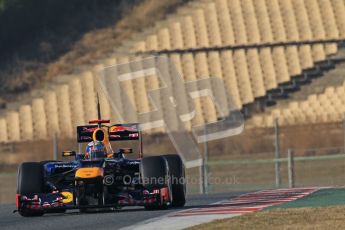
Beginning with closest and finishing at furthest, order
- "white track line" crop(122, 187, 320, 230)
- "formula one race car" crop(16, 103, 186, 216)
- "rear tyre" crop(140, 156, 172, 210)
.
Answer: "white track line" crop(122, 187, 320, 230) < "formula one race car" crop(16, 103, 186, 216) < "rear tyre" crop(140, 156, 172, 210)

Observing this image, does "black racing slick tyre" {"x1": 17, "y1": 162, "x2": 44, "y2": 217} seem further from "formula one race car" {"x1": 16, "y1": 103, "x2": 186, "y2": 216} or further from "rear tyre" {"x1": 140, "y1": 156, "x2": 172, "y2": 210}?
"rear tyre" {"x1": 140, "y1": 156, "x2": 172, "y2": 210}

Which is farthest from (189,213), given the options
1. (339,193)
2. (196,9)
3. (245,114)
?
(196,9)

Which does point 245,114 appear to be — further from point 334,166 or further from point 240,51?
point 334,166

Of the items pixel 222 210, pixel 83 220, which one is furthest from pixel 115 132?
pixel 83 220

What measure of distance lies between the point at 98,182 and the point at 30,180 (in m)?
1.11

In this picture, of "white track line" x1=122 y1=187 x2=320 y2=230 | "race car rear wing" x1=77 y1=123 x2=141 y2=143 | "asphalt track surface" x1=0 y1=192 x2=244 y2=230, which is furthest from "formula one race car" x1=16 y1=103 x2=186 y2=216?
"white track line" x1=122 y1=187 x2=320 y2=230

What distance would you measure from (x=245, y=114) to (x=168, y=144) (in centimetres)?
345

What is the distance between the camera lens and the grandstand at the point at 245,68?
105 ft

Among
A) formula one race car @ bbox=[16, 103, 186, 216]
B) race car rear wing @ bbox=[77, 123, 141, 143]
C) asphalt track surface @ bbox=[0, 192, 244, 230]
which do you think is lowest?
asphalt track surface @ bbox=[0, 192, 244, 230]

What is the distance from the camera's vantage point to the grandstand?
32.1 meters

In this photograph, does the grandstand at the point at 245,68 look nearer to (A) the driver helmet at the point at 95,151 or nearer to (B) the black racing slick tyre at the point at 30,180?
(A) the driver helmet at the point at 95,151

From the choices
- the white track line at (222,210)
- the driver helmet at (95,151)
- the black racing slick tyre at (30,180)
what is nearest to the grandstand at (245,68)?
the white track line at (222,210)

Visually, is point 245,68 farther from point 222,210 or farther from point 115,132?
point 222,210

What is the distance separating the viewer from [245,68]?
32.9 meters
